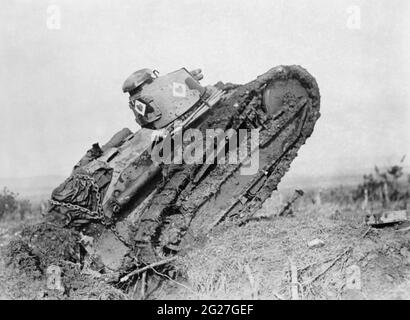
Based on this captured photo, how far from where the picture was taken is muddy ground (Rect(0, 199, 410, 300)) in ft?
27.7

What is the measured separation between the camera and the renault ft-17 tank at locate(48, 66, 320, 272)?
968 centimetres

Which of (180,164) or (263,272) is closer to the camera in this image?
(263,272)

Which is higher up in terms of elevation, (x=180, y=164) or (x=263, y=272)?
(x=180, y=164)

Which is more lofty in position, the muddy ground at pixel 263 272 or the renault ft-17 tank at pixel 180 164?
the renault ft-17 tank at pixel 180 164

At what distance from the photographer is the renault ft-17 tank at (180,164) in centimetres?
968

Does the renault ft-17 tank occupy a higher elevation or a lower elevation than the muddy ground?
higher

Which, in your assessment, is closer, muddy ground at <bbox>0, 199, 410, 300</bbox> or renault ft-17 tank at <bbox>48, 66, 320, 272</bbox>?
muddy ground at <bbox>0, 199, 410, 300</bbox>

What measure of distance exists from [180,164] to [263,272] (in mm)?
2228

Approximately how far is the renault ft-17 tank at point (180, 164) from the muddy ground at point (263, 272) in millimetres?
467

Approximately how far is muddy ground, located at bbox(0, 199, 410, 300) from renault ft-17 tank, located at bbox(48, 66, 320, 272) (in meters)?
0.47

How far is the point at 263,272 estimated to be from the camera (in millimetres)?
8797

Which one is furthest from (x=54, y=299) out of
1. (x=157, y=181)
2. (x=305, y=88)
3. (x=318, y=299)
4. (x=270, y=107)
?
(x=305, y=88)

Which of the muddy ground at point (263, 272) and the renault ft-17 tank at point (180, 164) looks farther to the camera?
the renault ft-17 tank at point (180, 164)

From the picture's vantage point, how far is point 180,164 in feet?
32.9
